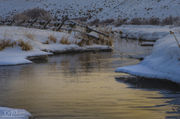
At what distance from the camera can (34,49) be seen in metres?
15.2

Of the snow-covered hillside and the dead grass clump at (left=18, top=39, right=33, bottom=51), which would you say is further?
the snow-covered hillside

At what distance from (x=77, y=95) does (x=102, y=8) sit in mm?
55227

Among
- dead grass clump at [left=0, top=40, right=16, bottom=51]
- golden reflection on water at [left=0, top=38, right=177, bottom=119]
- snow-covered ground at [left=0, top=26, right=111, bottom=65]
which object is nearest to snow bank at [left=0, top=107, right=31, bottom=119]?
golden reflection on water at [left=0, top=38, right=177, bottom=119]

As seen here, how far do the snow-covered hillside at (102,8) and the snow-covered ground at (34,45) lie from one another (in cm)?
2763

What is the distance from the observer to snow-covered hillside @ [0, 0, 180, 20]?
160 feet

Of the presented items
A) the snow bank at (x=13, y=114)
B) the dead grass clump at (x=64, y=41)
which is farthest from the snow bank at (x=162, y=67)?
the dead grass clump at (x=64, y=41)

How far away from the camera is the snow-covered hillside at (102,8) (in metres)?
48.6

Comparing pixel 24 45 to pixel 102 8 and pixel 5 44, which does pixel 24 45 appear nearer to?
pixel 5 44

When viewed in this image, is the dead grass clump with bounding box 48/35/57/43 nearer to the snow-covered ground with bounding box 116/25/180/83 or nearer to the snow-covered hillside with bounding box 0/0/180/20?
the snow-covered ground with bounding box 116/25/180/83

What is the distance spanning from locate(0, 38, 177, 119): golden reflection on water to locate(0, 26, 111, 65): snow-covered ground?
2.59m

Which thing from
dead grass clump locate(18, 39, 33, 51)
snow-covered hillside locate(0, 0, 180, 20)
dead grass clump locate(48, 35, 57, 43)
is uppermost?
snow-covered hillside locate(0, 0, 180, 20)

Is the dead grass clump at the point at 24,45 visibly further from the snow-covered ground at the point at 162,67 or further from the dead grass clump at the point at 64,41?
the snow-covered ground at the point at 162,67

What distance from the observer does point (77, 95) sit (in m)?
7.22

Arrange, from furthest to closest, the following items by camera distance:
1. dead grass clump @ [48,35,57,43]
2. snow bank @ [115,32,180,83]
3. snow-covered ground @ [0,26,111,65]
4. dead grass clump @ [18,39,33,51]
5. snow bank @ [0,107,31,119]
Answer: dead grass clump @ [48,35,57,43]
dead grass clump @ [18,39,33,51]
snow-covered ground @ [0,26,111,65]
snow bank @ [115,32,180,83]
snow bank @ [0,107,31,119]
